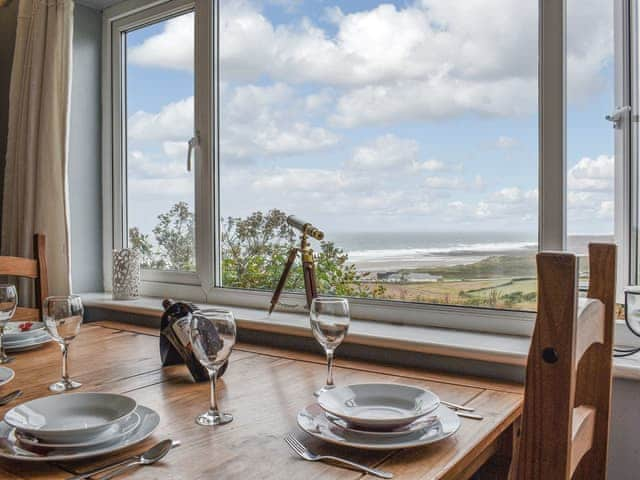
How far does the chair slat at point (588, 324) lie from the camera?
741 mm

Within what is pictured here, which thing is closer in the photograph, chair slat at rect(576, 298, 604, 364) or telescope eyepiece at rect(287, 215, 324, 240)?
chair slat at rect(576, 298, 604, 364)

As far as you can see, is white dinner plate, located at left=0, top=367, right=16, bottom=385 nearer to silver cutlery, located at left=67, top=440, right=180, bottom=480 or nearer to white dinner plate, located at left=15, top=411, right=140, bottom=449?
white dinner plate, located at left=15, top=411, right=140, bottom=449

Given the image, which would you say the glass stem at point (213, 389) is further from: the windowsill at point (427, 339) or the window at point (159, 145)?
the window at point (159, 145)

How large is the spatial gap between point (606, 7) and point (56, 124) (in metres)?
2.04

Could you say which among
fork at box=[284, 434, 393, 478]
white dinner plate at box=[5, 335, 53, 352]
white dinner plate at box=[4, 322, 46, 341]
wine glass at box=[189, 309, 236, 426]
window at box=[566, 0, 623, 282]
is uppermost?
window at box=[566, 0, 623, 282]

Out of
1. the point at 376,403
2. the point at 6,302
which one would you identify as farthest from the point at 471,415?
the point at 6,302

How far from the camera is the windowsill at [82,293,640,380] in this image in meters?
1.35

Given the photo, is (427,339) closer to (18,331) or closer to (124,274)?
(18,331)

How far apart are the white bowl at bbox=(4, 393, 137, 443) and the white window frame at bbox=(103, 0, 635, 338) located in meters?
0.97

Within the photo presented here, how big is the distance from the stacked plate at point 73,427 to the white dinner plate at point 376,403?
316 mm

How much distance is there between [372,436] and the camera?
931 mm

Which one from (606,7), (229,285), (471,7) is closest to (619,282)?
(606,7)

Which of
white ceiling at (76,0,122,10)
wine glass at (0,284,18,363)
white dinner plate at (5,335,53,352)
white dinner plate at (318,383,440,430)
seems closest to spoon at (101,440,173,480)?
white dinner plate at (318,383,440,430)

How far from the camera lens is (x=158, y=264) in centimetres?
255
